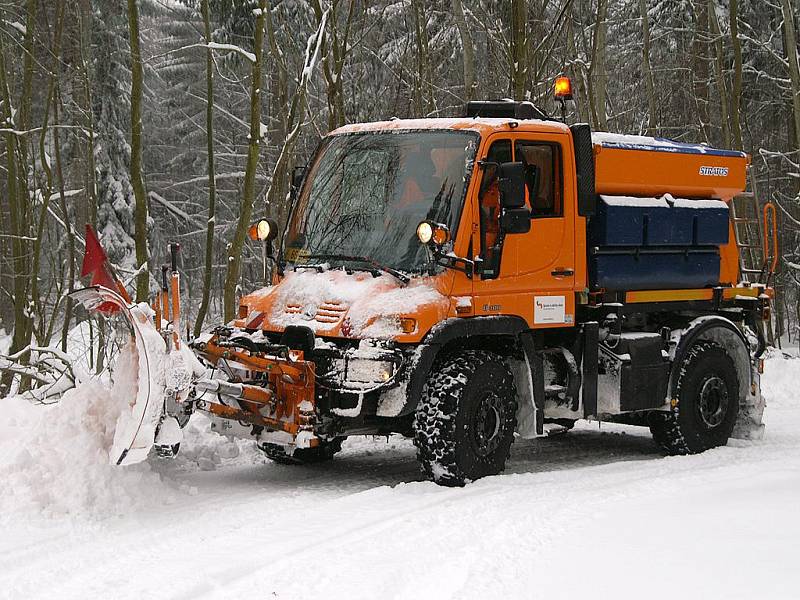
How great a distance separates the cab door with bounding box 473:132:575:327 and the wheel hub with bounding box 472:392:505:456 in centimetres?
68

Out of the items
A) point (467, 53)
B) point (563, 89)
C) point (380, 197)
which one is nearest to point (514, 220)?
point (380, 197)

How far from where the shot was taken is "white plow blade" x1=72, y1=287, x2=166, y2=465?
6578 mm

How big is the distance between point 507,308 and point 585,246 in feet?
3.62

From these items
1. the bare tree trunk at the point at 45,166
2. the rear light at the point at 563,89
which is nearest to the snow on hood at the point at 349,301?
the rear light at the point at 563,89

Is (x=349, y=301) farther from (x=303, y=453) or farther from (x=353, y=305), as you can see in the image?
(x=303, y=453)

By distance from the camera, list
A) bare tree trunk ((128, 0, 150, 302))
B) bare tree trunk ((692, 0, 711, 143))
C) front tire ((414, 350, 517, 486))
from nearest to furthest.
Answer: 1. front tire ((414, 350, 517, 486))
2. bare tree trunk ((128, 0, 150, 302))
3. bare tree trunk ((692, 0, 711, 143))

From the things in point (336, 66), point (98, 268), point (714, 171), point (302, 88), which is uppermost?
point (336, 66)

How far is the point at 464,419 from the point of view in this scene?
24.7 ft

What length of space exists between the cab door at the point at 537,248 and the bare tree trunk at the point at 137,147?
22.6 feet

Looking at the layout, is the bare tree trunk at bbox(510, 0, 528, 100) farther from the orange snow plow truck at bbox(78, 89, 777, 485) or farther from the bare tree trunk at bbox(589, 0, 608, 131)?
the orange snow plow truck at bbox(78, 89, 777, 485)

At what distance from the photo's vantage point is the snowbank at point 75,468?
654 cm

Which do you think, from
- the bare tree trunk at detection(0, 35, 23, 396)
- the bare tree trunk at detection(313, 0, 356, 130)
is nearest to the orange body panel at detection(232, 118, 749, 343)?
the bare tree trunk at detection(313, 0, 356, 130)

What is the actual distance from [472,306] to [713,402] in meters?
3.30

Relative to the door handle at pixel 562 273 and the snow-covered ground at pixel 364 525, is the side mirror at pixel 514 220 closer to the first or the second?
the door handle at pixel 562 273
